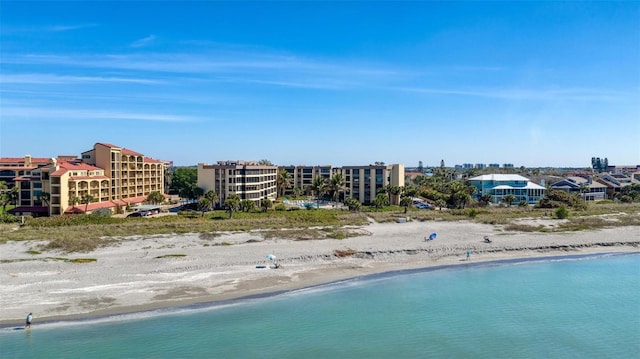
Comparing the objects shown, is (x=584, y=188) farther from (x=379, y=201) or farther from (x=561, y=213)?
(x=379, y=201)

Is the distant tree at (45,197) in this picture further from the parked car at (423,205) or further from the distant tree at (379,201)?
the parked car at (423,205)

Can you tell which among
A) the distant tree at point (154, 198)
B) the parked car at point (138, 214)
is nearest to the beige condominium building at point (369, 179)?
the distant tree at point (154, 198)

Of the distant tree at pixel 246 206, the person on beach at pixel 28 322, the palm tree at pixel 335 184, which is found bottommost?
the person on beach at pixel 28 322

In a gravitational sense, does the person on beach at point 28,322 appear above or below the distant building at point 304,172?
below

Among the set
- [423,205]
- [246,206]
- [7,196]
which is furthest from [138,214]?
[423,205]

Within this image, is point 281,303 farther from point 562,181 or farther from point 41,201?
point 562,181

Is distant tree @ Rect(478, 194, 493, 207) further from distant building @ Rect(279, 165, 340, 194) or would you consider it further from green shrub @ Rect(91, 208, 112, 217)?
green shrub @ Rect(91, 208, 112, 217)

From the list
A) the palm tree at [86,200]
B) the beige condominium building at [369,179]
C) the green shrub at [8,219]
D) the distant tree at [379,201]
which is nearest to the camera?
the green shrub at [8,219]
